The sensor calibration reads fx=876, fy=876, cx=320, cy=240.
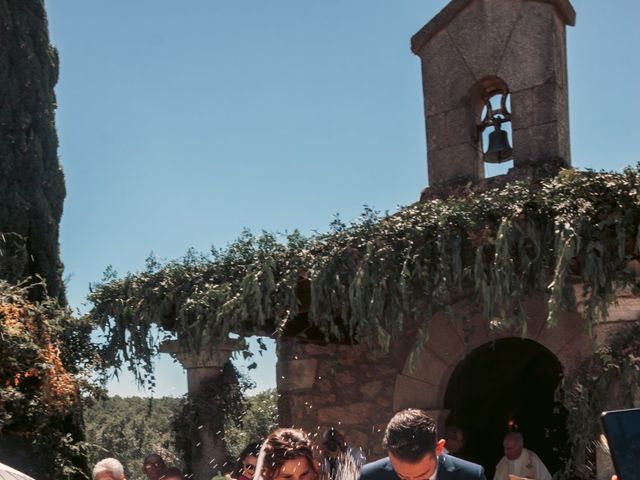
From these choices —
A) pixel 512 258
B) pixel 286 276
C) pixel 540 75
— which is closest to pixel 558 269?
pixel 512 258

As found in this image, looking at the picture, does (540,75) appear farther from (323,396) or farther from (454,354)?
(323,396)

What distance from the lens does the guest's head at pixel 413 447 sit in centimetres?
264

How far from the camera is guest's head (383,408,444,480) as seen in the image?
2639 millimetres

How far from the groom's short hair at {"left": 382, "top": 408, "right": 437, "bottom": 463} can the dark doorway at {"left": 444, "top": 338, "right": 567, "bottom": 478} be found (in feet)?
14.5

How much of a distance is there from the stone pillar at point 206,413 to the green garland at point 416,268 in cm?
73

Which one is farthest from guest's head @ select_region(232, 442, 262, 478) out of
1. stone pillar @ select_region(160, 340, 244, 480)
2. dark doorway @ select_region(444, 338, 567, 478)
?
dark doorway @ select_region(444, 338, 567, 478)

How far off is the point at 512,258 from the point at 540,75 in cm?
206

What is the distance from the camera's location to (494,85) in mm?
7195

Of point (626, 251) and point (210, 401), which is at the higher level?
point (626, 251)

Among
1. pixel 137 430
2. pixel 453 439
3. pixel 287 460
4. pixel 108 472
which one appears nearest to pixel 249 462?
pixel 108 472

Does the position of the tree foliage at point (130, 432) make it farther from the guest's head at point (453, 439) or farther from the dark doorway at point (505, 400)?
the guest's head at point (453, 439)

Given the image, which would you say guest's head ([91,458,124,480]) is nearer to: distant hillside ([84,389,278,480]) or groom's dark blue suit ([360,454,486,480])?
groom's dark blue suit ([360,454,486,480])

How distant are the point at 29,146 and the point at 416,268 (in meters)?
4.88

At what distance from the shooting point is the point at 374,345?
6.68 metres
